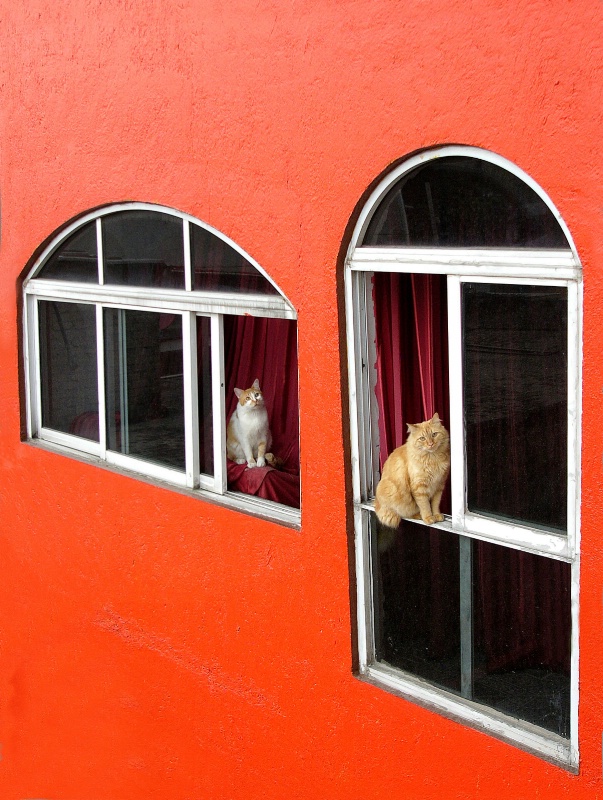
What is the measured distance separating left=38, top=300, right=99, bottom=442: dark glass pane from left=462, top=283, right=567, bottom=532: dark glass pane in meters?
2.69

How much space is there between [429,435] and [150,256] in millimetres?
1943

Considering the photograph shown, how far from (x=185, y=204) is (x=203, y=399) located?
0.99 meters

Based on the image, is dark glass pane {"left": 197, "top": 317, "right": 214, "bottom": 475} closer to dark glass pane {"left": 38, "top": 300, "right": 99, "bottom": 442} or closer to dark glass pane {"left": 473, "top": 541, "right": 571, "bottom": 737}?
dark glass pane {"left": 38, "top": 300, "right": 99, "bottom": 442}

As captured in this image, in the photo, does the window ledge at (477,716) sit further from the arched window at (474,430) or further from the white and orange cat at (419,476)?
the white and orange cat at (419,476)

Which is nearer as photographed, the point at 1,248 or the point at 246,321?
the point at 246,321

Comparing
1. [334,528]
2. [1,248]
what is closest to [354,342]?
[334,528]

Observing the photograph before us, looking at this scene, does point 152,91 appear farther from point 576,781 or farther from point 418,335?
point 576,781

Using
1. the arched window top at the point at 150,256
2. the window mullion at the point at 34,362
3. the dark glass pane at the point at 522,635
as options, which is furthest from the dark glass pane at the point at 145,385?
the dark glass pane at the point at 522,635

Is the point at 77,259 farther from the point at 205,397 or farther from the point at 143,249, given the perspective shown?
the point at 205,397

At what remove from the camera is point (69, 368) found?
6.04 m

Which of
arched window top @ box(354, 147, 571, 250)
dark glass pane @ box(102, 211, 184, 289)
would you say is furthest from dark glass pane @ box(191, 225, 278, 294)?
arched window top @ box(354, 147, 571, 250)

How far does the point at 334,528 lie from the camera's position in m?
4.32

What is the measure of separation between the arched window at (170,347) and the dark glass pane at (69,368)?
0.04 feet

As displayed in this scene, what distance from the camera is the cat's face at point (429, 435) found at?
3959mm
